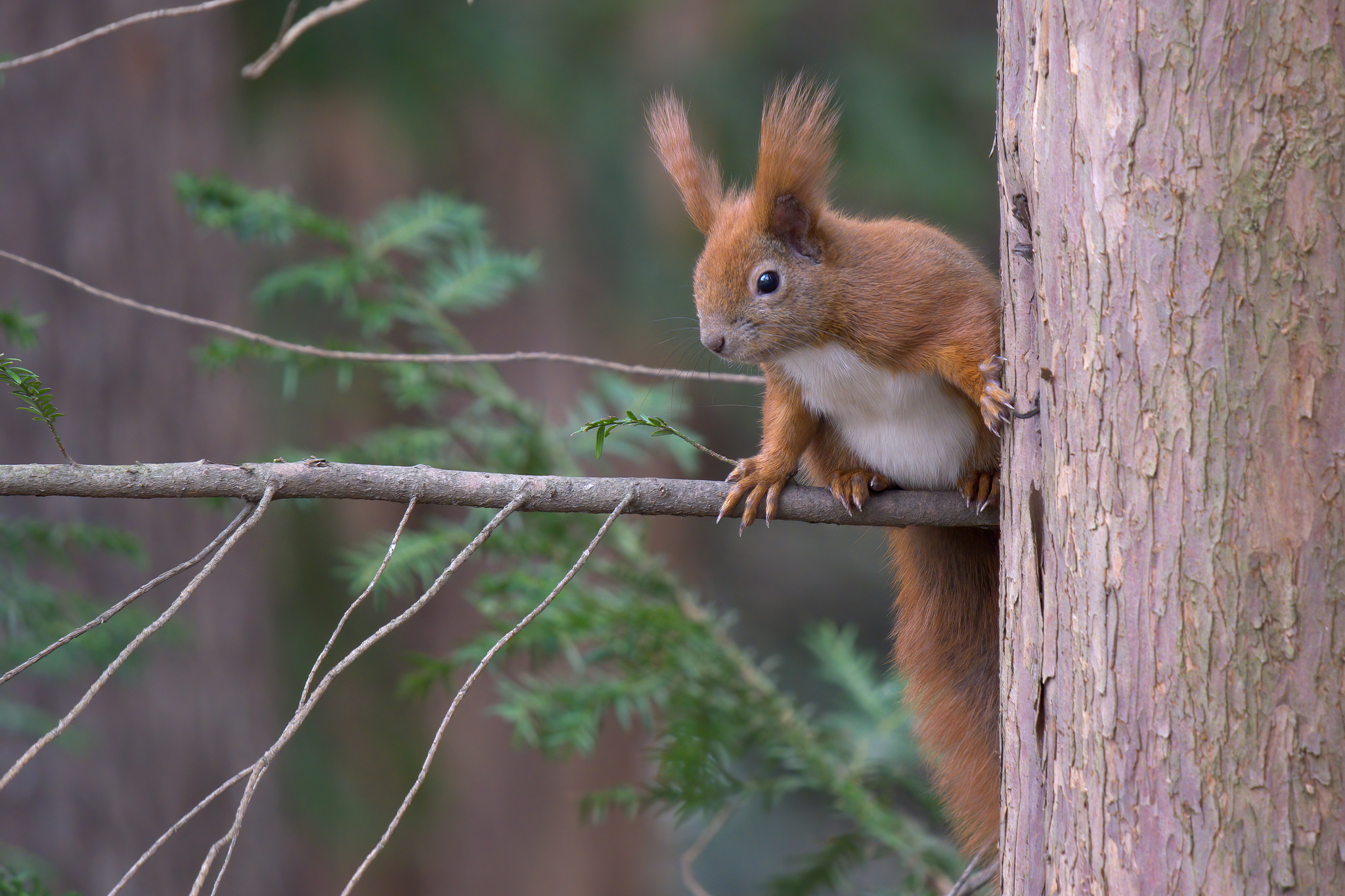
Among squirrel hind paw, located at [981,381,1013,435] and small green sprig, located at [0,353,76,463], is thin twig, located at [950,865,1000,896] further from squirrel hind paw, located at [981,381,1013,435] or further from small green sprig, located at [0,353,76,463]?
small green sprig, located at [0,353,76,463]

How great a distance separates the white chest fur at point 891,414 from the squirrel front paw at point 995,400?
25 cm

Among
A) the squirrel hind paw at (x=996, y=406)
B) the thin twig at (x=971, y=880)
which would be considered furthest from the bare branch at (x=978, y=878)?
the squirrel hind paw at (x=996, y=406)

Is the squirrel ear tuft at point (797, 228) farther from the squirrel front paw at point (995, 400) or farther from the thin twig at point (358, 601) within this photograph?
the thin twig at point (358, 601)

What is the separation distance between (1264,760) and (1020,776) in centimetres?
27

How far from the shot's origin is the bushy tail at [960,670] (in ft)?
5.40

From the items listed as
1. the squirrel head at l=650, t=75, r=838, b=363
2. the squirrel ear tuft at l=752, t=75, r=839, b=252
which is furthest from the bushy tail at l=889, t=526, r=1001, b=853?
the squirrel ear tuft at l=752, t=75, r=839, b=252

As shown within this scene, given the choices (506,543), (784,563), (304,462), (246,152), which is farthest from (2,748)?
(784,563)

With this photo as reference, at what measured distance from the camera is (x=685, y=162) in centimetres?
174

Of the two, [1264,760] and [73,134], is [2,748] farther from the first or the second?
[1264,760]

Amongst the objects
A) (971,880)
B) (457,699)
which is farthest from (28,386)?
(971,880)

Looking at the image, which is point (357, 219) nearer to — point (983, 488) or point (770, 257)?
point (770, 257)

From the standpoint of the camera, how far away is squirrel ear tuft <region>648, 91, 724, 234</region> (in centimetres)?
169

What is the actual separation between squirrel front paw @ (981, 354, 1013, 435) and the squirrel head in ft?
1.21

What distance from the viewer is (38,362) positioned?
3.30 metres
